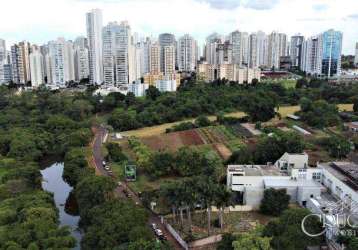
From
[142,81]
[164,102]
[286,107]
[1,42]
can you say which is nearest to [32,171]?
[164,102]

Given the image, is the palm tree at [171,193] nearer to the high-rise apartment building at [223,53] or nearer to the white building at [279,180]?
the white building at [279,180]

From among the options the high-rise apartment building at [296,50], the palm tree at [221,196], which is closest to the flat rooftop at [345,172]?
the palm tree at [221,196]

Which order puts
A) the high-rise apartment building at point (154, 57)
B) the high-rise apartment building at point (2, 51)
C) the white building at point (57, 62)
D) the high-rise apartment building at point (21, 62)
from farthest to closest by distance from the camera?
the high-rise apartment building at point (2, 51)
the high-rise apartment building at point (154, 57)
the high-rise apartment building at point (21, 62)
the white building at point (57, 62)

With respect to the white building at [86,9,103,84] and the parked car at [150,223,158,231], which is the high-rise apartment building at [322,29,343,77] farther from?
the parked car at [150,223,158,231]

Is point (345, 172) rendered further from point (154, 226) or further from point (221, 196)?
point (154, 226)

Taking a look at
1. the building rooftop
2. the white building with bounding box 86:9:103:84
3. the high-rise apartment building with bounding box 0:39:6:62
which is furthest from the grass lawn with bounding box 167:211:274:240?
the high-rise apartment building with bounding box 0:39:6:62
